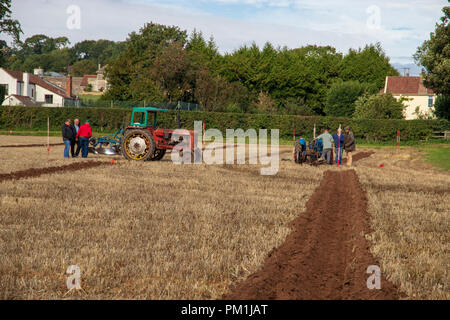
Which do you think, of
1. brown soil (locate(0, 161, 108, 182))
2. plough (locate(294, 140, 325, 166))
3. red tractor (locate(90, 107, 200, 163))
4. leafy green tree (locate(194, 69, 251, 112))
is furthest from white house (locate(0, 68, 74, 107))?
plough (locate(294, 140, 325, 166))

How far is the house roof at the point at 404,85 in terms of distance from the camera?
6519 centimetres

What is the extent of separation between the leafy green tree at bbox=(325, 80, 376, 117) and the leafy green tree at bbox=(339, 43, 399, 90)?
7629 millimetres

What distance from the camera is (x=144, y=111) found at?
19656mm

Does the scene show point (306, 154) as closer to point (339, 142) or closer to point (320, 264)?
point (339, 142)

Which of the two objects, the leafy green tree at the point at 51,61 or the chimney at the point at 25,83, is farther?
the leafy green tree at the point at 51,61

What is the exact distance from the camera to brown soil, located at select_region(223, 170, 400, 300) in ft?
16.9

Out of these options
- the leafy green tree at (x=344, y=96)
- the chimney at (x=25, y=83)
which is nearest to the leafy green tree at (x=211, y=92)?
the leafy green tree at (x=344, y=96)

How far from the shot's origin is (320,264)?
20.5 ft

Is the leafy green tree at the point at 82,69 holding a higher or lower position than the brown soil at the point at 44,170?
higher

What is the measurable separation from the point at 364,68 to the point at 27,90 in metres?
49.4

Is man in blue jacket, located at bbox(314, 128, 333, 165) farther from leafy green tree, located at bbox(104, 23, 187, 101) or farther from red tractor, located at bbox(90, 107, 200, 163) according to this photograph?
leafy green tree, located at bbox(104, 23, 187, 101)

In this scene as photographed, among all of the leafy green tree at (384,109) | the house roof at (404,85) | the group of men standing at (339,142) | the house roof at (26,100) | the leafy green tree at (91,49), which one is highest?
the leafy green tree at (91,49)

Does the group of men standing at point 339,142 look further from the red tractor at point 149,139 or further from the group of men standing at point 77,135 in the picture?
the group of men standing at point 77,135
